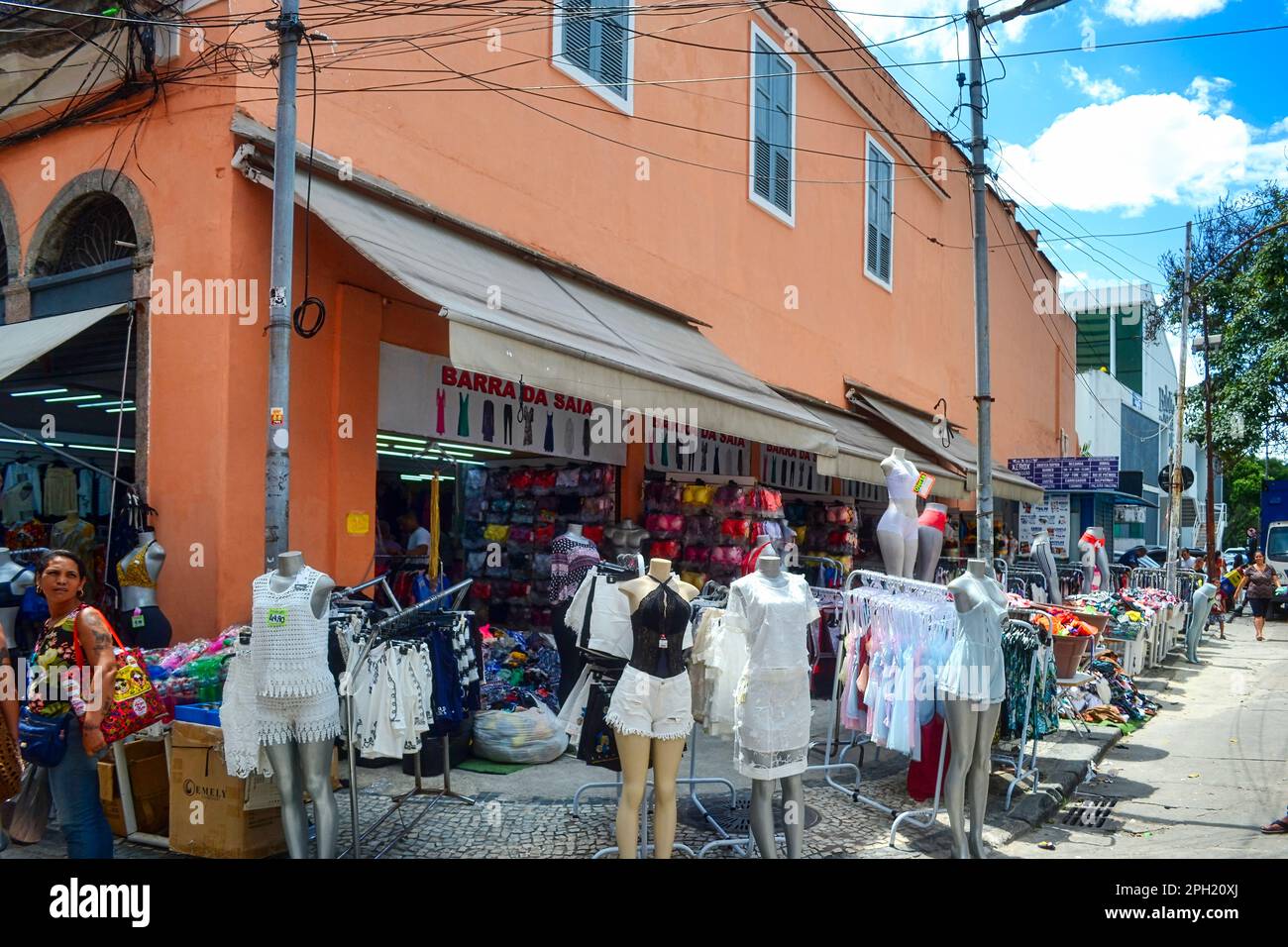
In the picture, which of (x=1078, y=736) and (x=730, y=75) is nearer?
(x=1078, y=736)

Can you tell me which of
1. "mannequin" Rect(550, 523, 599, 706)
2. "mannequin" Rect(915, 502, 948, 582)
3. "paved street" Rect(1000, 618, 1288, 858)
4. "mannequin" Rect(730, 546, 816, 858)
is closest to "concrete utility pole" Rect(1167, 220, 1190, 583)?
"paved street" Rect(1000, 618, 1288, 858)

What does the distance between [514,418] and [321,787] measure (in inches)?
192

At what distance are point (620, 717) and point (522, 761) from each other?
2.54m

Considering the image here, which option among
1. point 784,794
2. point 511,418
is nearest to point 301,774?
point 784,794

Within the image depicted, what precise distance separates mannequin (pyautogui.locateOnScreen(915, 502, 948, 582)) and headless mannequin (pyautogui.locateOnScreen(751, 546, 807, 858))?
3481 millimetres

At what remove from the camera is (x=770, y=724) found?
465 centimetres

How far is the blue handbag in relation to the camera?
4270 millimetres

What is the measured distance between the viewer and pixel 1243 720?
9.81m

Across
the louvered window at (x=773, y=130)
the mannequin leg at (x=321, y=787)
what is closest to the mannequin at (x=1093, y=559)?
the louvered window at (x=773, y=130)

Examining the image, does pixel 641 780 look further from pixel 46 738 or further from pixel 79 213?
pixel 79 213

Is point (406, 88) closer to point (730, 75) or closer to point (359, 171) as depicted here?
point (359, 171)

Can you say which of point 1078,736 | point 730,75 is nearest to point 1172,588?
point 1078,736

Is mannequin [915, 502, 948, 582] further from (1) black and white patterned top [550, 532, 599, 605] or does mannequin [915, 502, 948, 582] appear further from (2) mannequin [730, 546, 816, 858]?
(2) mannequin [730, 546, 816, 858]

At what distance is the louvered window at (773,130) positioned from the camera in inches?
504
